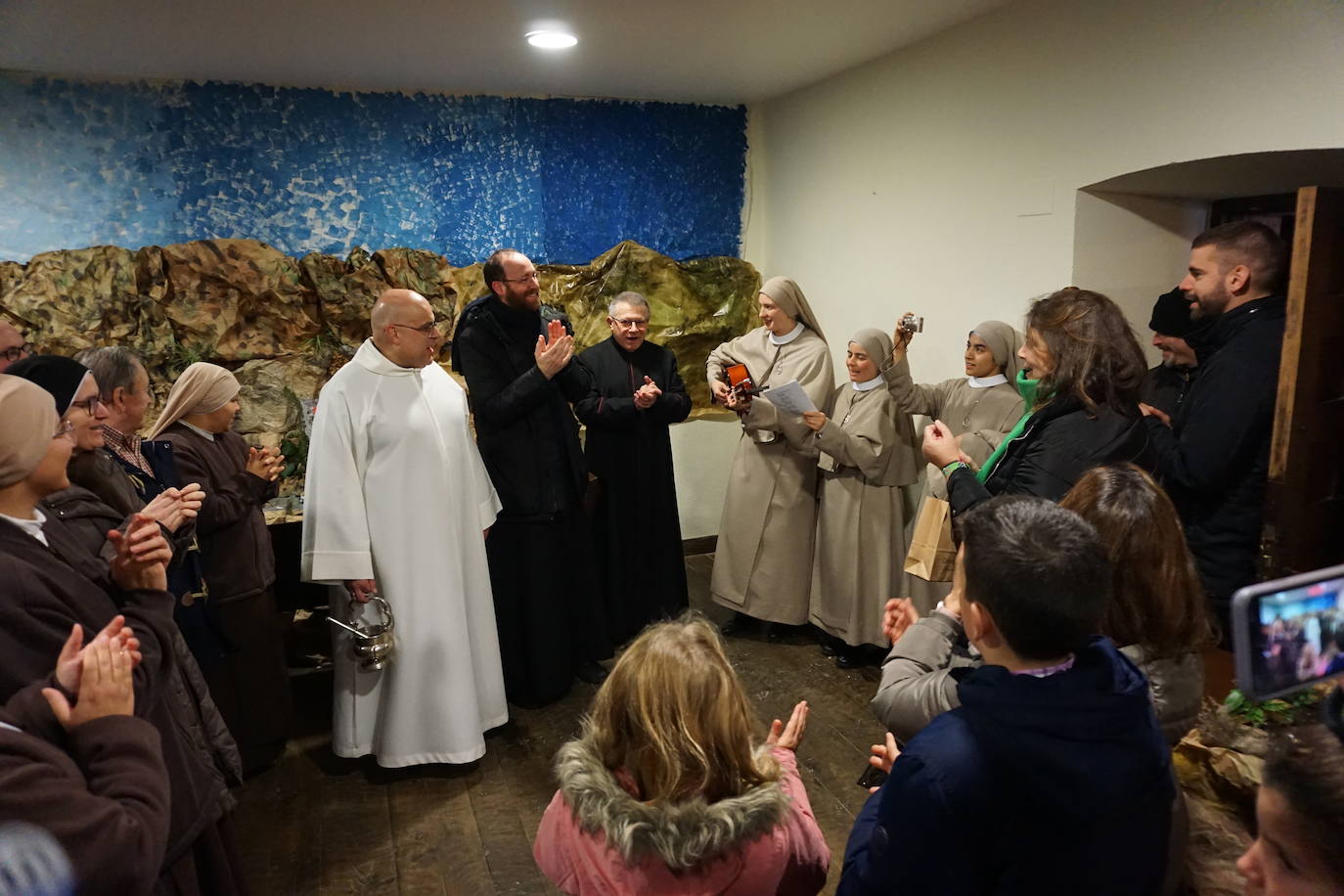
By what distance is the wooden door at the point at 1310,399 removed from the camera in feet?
7.13

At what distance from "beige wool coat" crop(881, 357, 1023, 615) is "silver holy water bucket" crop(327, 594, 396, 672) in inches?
73.8

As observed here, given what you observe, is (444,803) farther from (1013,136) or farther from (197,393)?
(1013,136)

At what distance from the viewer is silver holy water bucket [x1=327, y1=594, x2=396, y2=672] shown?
263cm

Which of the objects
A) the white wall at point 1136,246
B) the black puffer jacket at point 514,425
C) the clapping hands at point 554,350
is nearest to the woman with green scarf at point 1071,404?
the white wall at point 1136,246

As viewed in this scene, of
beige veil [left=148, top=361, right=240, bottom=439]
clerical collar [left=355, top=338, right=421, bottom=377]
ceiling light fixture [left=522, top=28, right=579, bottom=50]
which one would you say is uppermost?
ceiling light fixture [left=522, top=28, right=579, bottom=50]

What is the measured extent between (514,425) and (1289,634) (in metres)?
2.50

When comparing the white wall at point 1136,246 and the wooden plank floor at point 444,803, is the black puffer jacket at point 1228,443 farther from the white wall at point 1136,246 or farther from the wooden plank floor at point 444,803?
the wooden plank floor at point 444,803

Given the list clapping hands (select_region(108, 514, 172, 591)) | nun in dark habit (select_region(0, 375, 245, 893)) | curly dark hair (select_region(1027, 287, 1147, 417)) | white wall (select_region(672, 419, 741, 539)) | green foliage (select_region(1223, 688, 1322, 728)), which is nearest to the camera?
nun in dark habit (select_region(0, 375, 245, 893))

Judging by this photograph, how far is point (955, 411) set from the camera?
331 centimetres

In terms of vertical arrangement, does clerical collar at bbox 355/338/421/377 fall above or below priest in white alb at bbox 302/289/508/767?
above

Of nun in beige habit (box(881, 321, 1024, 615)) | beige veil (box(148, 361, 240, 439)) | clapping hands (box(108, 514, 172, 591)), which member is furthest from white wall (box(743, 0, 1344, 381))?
clapping hands (box(108, 514, 172, 591))

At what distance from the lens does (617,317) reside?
362 centimetres

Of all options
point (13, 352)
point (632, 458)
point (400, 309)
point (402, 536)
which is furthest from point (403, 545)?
point (13, 352)

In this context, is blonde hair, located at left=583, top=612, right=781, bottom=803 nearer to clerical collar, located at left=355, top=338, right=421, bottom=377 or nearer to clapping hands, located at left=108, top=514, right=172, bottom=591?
clapping hands, located at left=108, top=514, right=172, bottom=591
